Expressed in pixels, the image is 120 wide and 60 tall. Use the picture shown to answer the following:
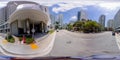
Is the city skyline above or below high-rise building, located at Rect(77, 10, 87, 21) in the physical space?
above

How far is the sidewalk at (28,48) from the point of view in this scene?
8.54 ft

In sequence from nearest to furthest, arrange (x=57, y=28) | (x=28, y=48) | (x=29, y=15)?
(x=29, y=15) < (x=28, y=48) < (x=57, y=28)

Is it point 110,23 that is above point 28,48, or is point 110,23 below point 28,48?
above

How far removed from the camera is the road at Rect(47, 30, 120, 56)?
2.65 m

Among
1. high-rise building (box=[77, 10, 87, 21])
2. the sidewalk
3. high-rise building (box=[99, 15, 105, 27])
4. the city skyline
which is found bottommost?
the sidewalk

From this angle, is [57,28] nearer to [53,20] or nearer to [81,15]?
[53,20]

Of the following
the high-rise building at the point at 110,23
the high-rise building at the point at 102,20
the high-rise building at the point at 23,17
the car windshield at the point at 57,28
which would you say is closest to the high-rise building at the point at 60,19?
the car windshield at the point at 57,28

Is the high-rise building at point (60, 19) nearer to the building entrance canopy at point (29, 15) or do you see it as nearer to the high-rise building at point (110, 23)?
the building entrance canopy at point (29, 15)

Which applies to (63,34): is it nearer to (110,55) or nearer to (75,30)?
(75,30)

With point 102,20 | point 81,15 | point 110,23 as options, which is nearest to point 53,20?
point 81,15

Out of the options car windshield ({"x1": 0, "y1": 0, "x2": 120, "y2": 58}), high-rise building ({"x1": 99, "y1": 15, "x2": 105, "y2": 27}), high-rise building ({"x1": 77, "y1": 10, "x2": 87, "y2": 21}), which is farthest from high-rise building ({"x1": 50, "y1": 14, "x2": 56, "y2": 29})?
high-rise building ({"x1": 99, "y1": 15, "x2": 105, "y2": 27})

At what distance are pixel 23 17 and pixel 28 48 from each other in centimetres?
31

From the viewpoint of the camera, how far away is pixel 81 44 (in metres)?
2.69

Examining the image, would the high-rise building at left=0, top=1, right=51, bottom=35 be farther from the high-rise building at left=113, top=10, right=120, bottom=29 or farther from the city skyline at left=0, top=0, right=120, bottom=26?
the high-rise building at left=113, top=10, right=120, bottom=29
